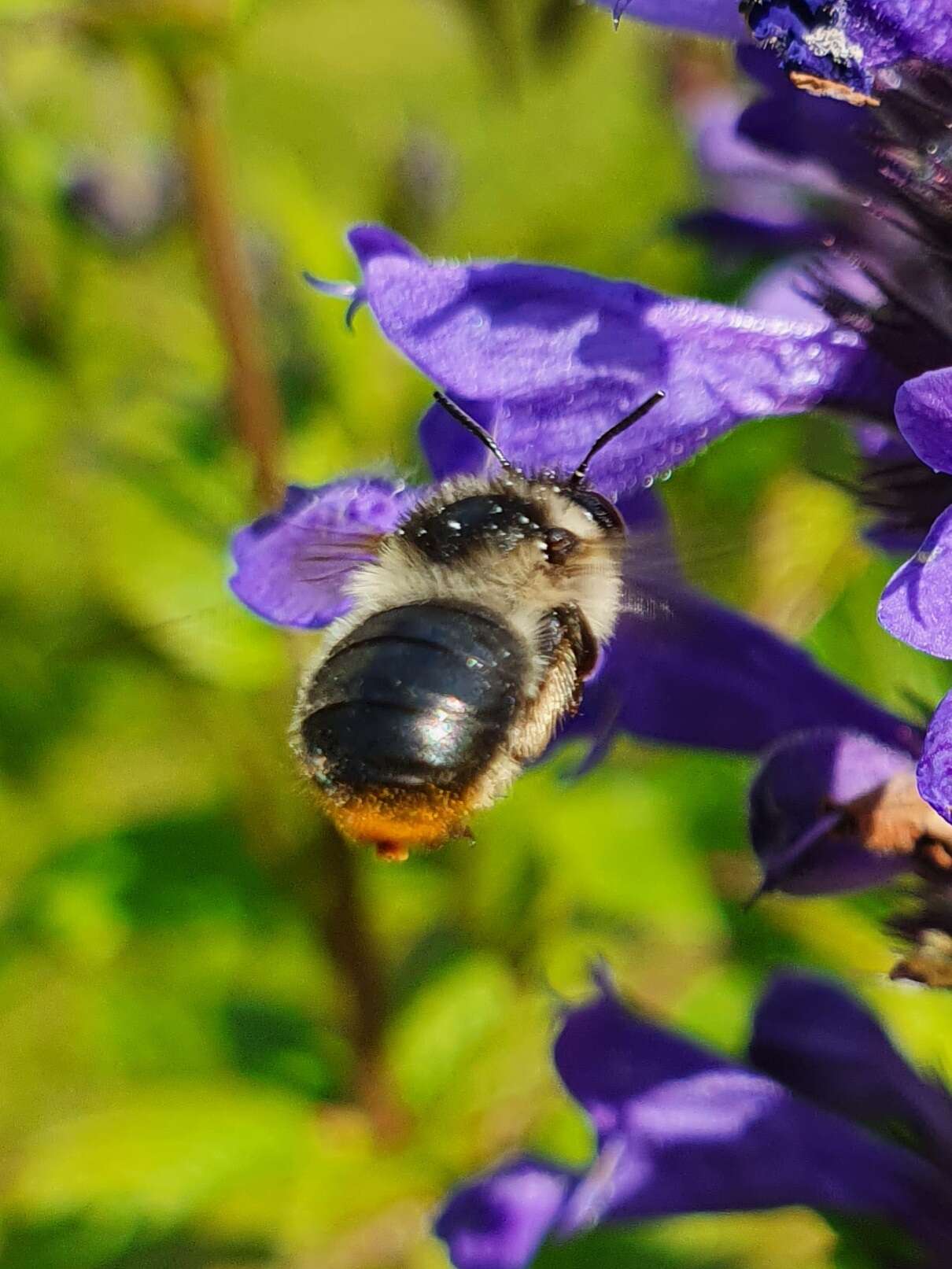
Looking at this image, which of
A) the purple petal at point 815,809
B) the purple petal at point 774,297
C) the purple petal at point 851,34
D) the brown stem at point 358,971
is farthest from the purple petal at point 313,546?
the purple petal at point 774,297

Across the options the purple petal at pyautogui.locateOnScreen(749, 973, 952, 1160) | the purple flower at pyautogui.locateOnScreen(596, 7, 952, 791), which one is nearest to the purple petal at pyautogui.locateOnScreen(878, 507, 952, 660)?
the purple flower at pyautogui.locateOnScreen(596, 7, 952, 791)

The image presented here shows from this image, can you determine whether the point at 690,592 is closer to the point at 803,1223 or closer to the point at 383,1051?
the point at 383,1051

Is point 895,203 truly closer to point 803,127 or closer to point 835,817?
point 803,127

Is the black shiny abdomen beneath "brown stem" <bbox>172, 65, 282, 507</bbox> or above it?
above

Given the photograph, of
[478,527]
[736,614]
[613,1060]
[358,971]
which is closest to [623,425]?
[478,527]

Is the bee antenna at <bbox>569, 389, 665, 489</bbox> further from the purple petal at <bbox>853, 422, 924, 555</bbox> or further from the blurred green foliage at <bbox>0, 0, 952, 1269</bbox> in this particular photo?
the blurred green foliage at <bbox>0, 0, 952, 1269</bbox>
